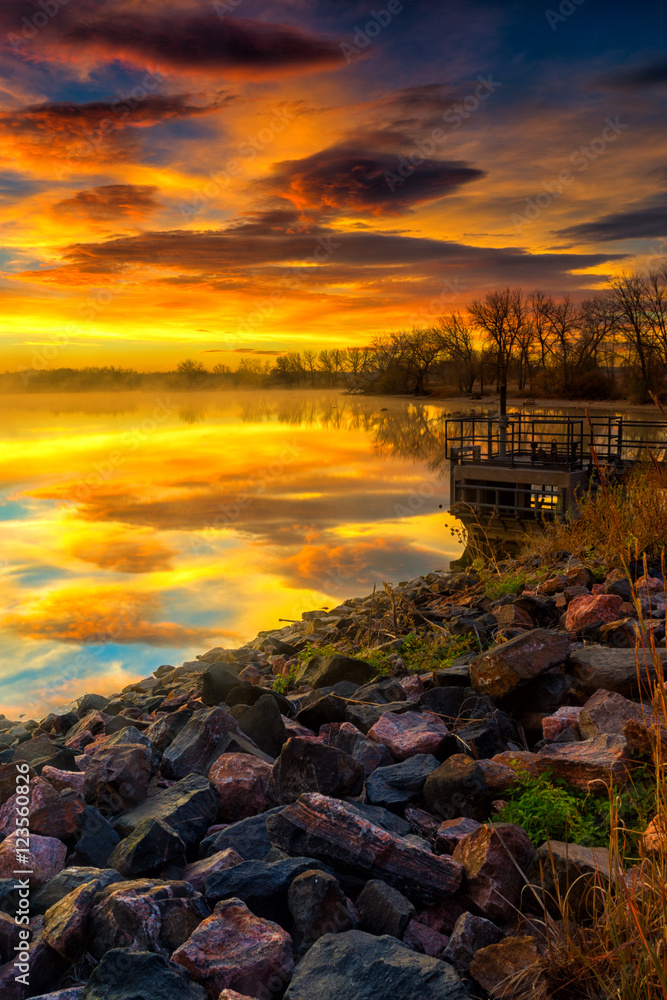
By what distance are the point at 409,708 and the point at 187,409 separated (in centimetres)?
10431

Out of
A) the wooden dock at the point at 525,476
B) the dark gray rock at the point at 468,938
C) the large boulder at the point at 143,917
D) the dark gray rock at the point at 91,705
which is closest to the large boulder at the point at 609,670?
the dark gray rock at the point at 468,938

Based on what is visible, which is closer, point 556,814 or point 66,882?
point 66,882

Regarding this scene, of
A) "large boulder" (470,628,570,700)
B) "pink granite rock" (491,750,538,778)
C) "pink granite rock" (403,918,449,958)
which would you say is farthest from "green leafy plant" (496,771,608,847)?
"large boulder" (470,628,570,700)

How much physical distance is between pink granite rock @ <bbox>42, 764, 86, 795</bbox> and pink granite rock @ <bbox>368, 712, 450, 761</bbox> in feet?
6.24

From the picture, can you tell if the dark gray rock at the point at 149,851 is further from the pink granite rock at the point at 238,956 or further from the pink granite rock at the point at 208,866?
the pink granite rock at the point at 238,956

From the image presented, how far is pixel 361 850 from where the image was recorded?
3.47 meters

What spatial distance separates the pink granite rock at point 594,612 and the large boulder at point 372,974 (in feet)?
13.7

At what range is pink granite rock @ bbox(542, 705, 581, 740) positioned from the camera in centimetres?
491

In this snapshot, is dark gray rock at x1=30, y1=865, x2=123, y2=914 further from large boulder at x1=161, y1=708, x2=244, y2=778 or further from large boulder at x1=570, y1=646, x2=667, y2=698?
Result: large boulder at x1=570, y1=646, x2=667, y2=698

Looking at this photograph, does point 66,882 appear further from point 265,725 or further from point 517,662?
point 517,662

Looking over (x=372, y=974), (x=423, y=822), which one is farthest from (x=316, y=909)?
(x=423, y=822)

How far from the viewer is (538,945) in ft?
9.77

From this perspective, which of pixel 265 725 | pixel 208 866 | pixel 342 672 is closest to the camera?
pixel 208 866

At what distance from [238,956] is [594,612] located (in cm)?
472
